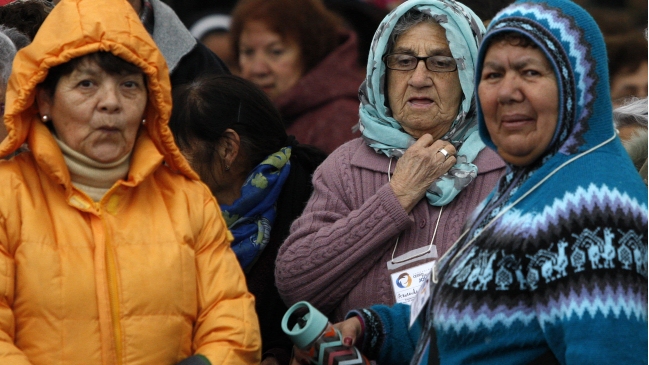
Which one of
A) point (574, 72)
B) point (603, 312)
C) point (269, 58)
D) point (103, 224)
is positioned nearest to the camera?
point (603, 312)

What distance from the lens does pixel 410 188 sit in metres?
3.73

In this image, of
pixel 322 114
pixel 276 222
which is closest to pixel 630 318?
pixel 276 222

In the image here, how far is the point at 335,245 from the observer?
145 inches

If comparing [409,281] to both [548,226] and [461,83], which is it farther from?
[548,226]

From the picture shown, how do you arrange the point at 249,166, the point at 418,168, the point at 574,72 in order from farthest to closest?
the point at 249,166
the point at 418,168
the point at 574,72

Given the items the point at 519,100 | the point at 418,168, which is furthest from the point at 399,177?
the point at 519,100

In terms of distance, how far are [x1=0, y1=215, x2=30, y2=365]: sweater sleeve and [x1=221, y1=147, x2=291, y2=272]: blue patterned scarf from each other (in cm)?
119

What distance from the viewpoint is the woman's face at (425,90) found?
3928mm

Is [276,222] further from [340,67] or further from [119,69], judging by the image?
[340,67]

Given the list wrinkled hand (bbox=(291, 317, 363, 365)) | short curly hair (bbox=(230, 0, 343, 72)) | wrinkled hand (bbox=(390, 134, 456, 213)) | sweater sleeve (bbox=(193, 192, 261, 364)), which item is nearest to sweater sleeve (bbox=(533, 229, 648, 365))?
wrinkled hand (bbox=(291, 317, 363, 365))

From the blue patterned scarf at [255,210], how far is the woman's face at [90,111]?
0.92 m

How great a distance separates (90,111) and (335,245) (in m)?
1.01

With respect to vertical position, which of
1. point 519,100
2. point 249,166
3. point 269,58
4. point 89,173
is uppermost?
point 519,100

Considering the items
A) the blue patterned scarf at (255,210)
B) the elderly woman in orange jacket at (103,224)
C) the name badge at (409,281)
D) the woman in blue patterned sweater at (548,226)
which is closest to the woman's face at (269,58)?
the blue patterned scarf at (255,210)
